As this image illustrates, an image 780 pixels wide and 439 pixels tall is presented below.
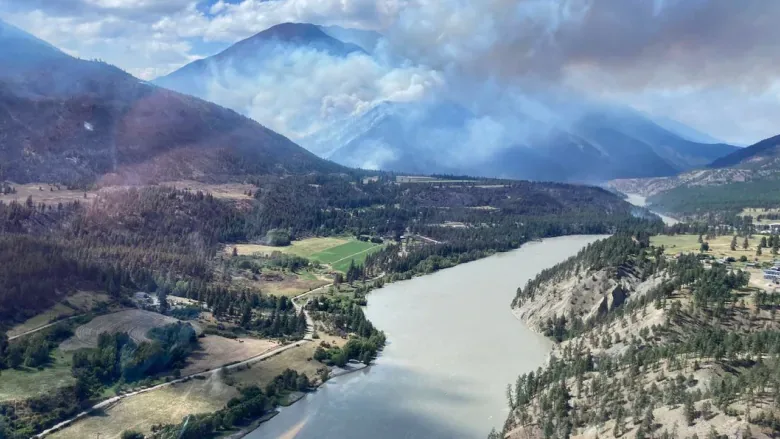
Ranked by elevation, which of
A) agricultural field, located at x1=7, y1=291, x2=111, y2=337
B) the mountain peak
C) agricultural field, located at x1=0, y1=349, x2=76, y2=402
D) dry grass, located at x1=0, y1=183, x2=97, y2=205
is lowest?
agricultural field, located at x1=0, y1=349, x2=76, y2=402

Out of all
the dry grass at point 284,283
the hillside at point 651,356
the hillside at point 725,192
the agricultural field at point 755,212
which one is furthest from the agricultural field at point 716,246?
the hillside at point 725,192

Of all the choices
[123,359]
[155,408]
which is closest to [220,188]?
[123,359]

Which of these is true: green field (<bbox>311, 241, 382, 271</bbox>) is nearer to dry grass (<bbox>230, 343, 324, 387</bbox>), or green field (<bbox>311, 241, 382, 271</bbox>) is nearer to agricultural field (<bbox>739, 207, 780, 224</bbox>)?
dry grass (<bbox>230, 343, 324, 387</bbox>)

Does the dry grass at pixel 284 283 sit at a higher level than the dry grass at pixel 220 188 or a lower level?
lower

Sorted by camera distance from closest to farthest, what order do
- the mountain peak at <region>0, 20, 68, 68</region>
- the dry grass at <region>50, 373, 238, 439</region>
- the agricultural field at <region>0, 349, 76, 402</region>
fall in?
the dry grass at <region>50, 373, 238, 439</region>
the agricultural field at <region>0, 349, 76, 402</region>
the mountain peak at <region>0, 20, 68, 68</region>

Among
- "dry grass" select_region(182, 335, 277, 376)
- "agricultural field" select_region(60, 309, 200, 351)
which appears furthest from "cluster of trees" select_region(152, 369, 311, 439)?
"agricultural field" select_region(60, 309, 200, 351)

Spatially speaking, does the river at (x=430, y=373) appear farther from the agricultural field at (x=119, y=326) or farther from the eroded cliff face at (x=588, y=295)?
the agricultural field at (x=119, y=326)

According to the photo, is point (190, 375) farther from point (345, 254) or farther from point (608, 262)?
point (345, 254)

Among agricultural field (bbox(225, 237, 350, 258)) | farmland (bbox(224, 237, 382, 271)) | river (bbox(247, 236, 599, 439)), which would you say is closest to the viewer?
river (bbox(247, 236, 599, 439))
